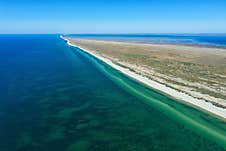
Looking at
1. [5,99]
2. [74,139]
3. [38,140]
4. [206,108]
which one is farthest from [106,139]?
[5,99]

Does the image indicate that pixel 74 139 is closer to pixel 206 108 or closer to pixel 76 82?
pixel 206 108

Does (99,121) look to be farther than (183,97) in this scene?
No

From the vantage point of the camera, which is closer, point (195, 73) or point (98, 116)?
point (98, 116)

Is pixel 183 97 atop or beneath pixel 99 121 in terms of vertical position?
atop

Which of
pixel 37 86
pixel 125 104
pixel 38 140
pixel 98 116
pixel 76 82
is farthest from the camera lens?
pixel 76 82

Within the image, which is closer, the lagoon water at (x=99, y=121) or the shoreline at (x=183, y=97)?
the lagoon water at (x=99, y=121)

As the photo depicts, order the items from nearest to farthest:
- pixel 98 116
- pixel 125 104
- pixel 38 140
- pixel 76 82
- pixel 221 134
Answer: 1. pixel 38 140
2. pixel 221 134
3. pixel 98 116
4. pixel 125 104
5. pixel 76 82

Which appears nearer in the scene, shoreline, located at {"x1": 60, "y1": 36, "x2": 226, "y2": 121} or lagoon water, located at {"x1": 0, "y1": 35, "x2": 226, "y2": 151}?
lagoon water, located at {"x1": 0, "y1": 35, "x2": 226, "y2": 151}
